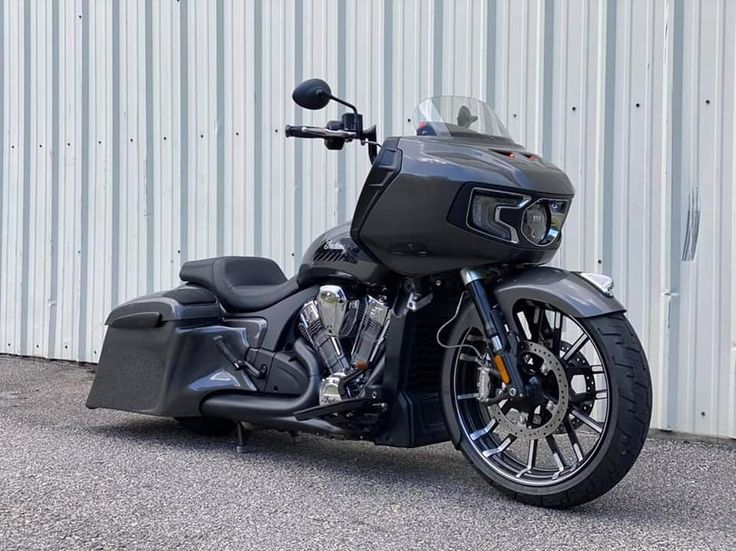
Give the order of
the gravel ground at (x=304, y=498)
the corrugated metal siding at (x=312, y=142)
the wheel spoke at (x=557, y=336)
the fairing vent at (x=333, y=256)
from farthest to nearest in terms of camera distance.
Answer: the corrugated metal siding at (x=312, y=142)
the fairing vent at (x=333, y=256)
the wheel spoke at (x=557, y=336)
the gravel ground at (x=304, y=498)

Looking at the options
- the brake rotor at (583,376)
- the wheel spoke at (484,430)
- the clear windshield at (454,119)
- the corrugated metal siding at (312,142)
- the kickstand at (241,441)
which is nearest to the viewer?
the brake rotor at (583,376)

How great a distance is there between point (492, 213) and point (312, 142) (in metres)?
2.76

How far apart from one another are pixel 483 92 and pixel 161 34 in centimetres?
264

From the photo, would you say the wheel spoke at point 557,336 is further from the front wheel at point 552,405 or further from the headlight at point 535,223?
the headlight at point 535,223

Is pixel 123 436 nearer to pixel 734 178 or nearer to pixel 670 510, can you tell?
pixel 670 510

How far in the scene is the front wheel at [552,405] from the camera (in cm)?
329

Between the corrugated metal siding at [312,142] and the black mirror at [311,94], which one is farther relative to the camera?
the corrugated metal siding at [312,142]

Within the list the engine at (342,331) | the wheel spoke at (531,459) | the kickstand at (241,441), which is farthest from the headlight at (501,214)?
the kickstand at (241,441)

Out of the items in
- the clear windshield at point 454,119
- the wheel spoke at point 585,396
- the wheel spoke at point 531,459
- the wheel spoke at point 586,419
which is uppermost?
the clear windshield at point 454,119

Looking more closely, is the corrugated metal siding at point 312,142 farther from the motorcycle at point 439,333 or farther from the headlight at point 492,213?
the headlight at point 492,213

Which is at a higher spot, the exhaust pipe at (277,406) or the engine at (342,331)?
the engine at (342,331)

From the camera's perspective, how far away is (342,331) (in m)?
4.19

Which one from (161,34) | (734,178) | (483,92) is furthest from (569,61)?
(161,34)

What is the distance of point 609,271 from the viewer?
203 inches
